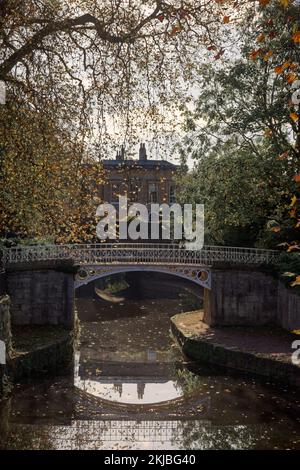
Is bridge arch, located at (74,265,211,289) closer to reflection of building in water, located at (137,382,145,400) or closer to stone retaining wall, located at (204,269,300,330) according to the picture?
stone retaining wall, located at (204,269,300,330)

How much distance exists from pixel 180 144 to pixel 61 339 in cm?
1242

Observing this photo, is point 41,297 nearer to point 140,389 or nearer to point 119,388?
point 119,388

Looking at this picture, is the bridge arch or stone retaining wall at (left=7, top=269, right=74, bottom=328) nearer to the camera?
stone retaining wall at (left=7, top=269, right=74, bottom=328)

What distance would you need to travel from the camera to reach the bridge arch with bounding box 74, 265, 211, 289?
31031 millimetres

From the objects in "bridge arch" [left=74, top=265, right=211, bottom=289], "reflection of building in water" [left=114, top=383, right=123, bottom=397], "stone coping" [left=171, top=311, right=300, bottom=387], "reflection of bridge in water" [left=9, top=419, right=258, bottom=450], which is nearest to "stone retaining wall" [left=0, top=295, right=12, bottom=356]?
"reflection of bridge in water" [left=9, top=419, right=258, bottom=450]

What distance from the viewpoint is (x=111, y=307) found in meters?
44.9

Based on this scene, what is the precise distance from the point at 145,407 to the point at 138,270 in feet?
35.4

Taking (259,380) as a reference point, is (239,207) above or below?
above

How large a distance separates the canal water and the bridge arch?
3843 mm

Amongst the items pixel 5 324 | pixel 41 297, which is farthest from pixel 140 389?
pixel 41 297

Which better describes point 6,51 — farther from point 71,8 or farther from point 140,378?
point 140,378

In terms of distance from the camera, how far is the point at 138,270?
104 feet

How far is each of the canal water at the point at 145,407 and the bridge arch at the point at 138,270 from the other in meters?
3.84
